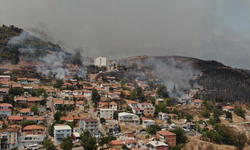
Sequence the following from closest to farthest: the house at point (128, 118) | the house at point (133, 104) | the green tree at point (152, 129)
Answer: the green tree at point (152, 129)
the house at point (128, 118)
the house at point (133, 104)

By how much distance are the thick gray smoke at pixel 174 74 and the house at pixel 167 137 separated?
2265 cm

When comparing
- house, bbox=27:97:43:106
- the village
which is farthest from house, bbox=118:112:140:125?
house, bbox=27:97:43:106

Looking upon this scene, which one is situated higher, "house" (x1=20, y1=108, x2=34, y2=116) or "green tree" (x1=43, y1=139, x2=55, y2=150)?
"house" (x1=20, y1=108, x2=34, y2=116)

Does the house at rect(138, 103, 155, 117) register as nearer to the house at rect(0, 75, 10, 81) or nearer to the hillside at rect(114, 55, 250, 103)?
the hillside at rect(114, 55, 250, 103)

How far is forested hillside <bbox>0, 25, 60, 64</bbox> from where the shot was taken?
59.7 meters

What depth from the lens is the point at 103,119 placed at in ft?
114

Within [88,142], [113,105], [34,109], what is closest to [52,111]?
[34,109]

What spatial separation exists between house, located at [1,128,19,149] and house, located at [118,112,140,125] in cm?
1418

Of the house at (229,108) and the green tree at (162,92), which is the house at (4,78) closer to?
the green tree at (162,92)

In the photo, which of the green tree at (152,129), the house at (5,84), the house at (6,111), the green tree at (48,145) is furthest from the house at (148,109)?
the house at (5,84)

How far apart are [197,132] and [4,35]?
179ft

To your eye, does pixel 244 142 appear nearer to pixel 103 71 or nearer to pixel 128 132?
pixel 128 132

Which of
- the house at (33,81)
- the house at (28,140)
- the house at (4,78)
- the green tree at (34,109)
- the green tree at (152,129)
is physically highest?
the house at (4,78)

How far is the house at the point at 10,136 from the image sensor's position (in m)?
27.7
